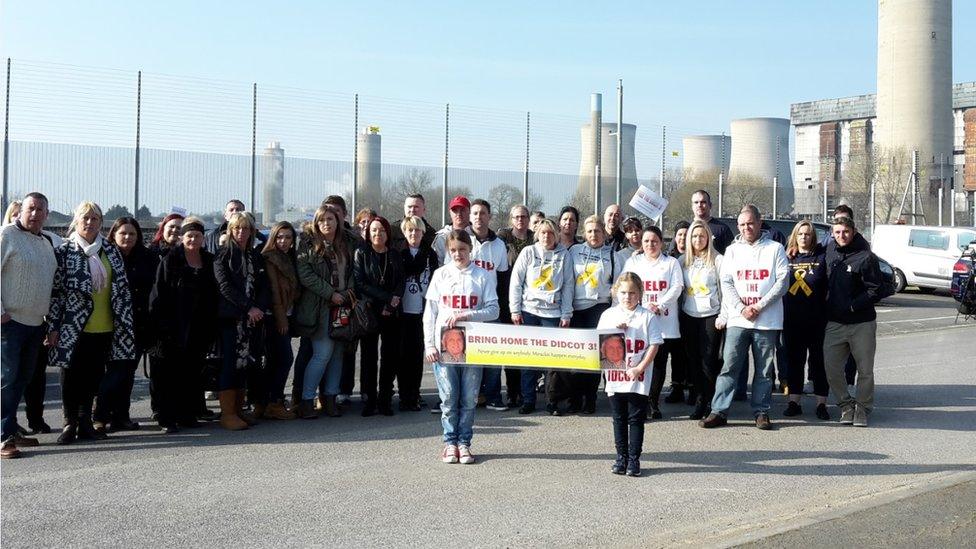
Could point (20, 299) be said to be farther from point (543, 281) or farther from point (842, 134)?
point (842, 134)

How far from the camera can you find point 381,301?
30.7 feet

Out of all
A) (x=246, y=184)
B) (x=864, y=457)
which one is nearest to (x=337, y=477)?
(x=864, y=457)

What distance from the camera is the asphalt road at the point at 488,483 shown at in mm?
5773

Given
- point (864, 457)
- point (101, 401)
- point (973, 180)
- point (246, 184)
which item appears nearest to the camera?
point (864, 457)

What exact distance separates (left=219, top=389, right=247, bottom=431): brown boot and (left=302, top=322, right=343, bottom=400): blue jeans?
69cm

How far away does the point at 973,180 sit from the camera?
81438mm

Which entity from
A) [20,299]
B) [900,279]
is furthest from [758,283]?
[900,279]

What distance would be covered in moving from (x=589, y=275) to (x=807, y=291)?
78.9 inches

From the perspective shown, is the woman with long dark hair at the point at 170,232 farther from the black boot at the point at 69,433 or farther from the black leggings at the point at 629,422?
the black leggings at the point at 629,422

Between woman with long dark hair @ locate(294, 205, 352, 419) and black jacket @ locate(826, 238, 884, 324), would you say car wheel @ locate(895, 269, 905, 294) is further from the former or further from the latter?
woman with long dark hair @ locate(294, 205, 352, 419)

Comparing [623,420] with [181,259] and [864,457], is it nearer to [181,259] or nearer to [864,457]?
[864,457]

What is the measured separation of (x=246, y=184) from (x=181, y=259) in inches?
463

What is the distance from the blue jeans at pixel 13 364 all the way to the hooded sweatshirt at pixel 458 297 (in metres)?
3.00

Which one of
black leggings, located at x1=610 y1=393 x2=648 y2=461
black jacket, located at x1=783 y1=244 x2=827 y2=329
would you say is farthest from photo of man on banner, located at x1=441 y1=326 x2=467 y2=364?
black jacket, located at x1=783 y1=244 x2=827 y2=329
